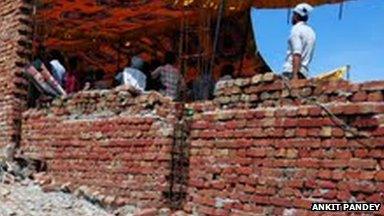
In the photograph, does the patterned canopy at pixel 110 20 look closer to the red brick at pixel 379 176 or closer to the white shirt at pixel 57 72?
the white shirt at pixel 57 72

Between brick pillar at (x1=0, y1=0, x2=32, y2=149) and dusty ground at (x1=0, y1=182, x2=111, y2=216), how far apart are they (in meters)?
1.57

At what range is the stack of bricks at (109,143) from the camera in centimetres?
766

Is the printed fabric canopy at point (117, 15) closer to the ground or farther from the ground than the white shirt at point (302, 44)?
farther from the ground

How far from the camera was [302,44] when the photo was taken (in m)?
7.00

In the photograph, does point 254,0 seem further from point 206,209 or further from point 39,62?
point 206,209

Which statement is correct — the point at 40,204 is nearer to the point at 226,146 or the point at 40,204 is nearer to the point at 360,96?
the point at 226,146

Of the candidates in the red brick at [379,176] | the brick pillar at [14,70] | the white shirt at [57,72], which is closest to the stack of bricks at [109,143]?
the brick pillar at [14,70]

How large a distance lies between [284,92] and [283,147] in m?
0.52

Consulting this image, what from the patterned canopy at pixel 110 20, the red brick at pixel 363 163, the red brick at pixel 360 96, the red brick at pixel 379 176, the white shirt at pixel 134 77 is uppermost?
the patterned canopy at pixel 110 20

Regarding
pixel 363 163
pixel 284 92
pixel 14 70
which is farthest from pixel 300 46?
Answer: pixel 14 70

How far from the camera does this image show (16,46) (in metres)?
10.0

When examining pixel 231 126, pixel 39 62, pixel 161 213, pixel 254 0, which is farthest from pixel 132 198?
pixel 254 0

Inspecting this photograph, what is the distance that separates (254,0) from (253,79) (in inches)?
175

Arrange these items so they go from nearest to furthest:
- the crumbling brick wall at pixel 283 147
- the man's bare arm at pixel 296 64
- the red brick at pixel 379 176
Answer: the red brick at pixel 379 176 < the crumbling brick wall at pixel 283 147 < the man's bare arm at pixel 296 64
